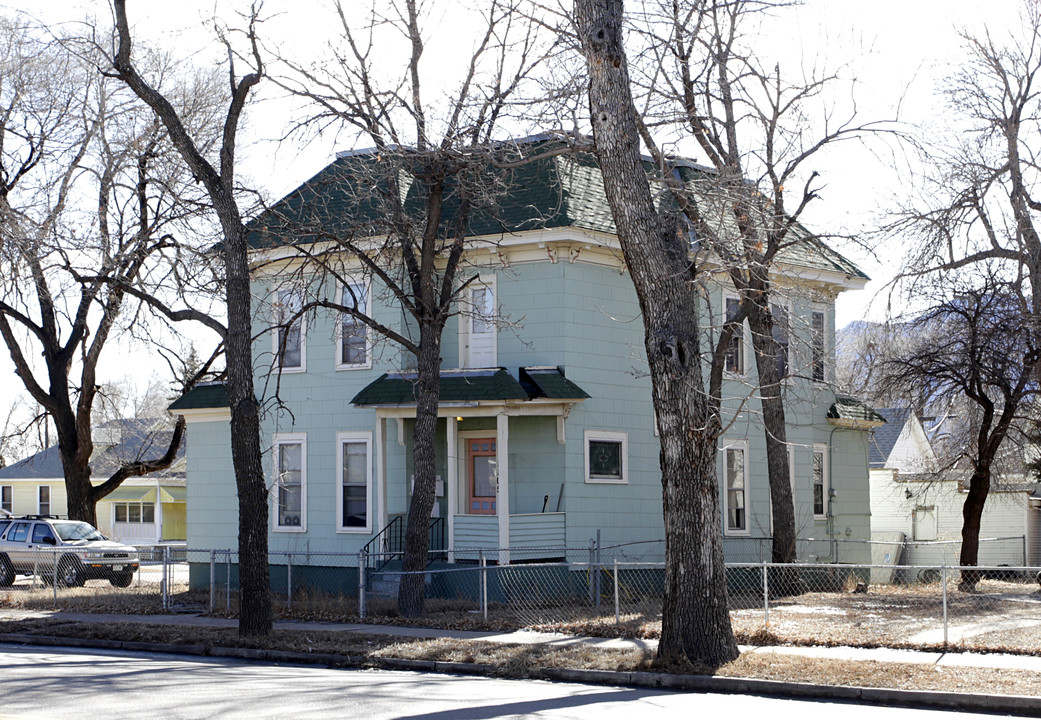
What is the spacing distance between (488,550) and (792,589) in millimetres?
6637

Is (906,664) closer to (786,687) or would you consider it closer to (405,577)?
(786,687)

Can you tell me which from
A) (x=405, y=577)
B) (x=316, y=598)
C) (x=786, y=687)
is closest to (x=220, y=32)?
(x=405, y=577)

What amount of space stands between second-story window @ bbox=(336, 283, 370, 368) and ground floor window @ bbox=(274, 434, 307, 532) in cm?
207

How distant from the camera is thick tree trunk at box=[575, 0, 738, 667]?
12.9 meters

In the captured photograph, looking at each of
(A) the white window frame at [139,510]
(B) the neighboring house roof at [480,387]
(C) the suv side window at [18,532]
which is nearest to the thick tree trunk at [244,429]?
(B) the neighboring house roof at [480,387]

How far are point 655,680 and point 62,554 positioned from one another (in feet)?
66.7

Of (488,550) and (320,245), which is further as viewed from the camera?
(320,245)

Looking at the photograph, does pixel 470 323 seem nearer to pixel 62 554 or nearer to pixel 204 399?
pixel 204 399

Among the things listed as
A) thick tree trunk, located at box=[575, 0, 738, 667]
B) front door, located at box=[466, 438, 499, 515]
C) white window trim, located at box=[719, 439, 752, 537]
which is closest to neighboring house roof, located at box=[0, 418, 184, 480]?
front door, located at box=[466, 438, 499, 515]

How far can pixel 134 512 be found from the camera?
61.6 metres

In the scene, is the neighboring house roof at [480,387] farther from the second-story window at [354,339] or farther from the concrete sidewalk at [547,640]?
the concrete sidewalk at [547,640]

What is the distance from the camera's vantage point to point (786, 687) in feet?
38.5

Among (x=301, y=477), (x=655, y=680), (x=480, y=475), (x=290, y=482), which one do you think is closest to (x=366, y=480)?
(x=301, y=477)

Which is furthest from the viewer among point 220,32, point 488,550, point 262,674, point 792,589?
point 792,589
